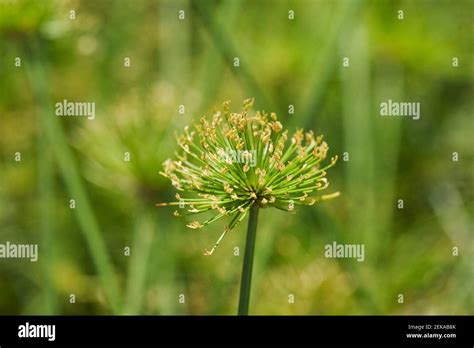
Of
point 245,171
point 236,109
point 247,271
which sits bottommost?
point 247,271

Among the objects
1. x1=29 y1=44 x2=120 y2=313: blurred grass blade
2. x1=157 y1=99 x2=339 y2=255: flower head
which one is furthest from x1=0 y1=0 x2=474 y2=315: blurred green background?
x1=157 y1=99 x2=339 y2=255: flower head

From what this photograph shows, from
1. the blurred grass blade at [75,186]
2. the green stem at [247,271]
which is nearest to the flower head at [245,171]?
the green stem at [247,271]

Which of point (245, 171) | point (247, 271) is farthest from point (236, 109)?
point (247, 271)

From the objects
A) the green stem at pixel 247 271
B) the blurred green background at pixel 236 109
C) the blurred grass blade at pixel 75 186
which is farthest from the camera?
the blurred green background at pixel 236 109

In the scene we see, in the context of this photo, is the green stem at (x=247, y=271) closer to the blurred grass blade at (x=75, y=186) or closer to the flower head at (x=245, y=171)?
the flower head at (x=245, y=171)

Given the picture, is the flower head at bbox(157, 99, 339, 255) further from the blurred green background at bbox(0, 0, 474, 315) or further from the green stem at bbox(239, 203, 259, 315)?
the blurred green background at bbox(0, 0, 474, 315)

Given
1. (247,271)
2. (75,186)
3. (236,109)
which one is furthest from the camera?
(236,109)

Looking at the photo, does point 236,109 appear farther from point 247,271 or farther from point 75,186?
point 247,271
